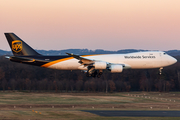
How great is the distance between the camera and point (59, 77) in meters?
142

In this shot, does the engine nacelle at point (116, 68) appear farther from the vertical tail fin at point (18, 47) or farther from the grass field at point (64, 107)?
the vertical tail fin at point (18, 47)

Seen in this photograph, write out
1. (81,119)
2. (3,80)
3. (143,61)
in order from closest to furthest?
1. (81,119)
2. (143,61)
3. (3,80)

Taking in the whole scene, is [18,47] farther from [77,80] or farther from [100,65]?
[77,80]

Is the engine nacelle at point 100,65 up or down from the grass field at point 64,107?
A: up

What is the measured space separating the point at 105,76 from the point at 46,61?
90610 millimetres

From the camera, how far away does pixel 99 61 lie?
5716cm

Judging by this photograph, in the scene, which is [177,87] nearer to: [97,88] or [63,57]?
[97,88]

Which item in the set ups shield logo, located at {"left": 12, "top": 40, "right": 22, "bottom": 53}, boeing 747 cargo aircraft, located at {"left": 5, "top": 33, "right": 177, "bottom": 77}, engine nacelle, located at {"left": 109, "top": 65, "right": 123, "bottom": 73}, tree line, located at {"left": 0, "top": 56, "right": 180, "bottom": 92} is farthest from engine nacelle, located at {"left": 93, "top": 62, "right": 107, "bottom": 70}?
tree line, located at {"left": 0, "top": 56, "right": 180, "bottom": 92}

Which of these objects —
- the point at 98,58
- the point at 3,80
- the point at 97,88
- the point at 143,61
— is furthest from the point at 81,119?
the point at 3,80

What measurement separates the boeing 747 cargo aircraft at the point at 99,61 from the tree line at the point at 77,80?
77938 mm

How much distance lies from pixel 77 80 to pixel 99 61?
8879 cm

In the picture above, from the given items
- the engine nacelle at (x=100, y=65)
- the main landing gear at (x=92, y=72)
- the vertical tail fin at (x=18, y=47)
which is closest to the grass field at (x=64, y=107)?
the main landing gear at (x=92, y=72)

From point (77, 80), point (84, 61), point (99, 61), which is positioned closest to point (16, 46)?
point (84, 61)

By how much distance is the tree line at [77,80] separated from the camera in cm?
13812
